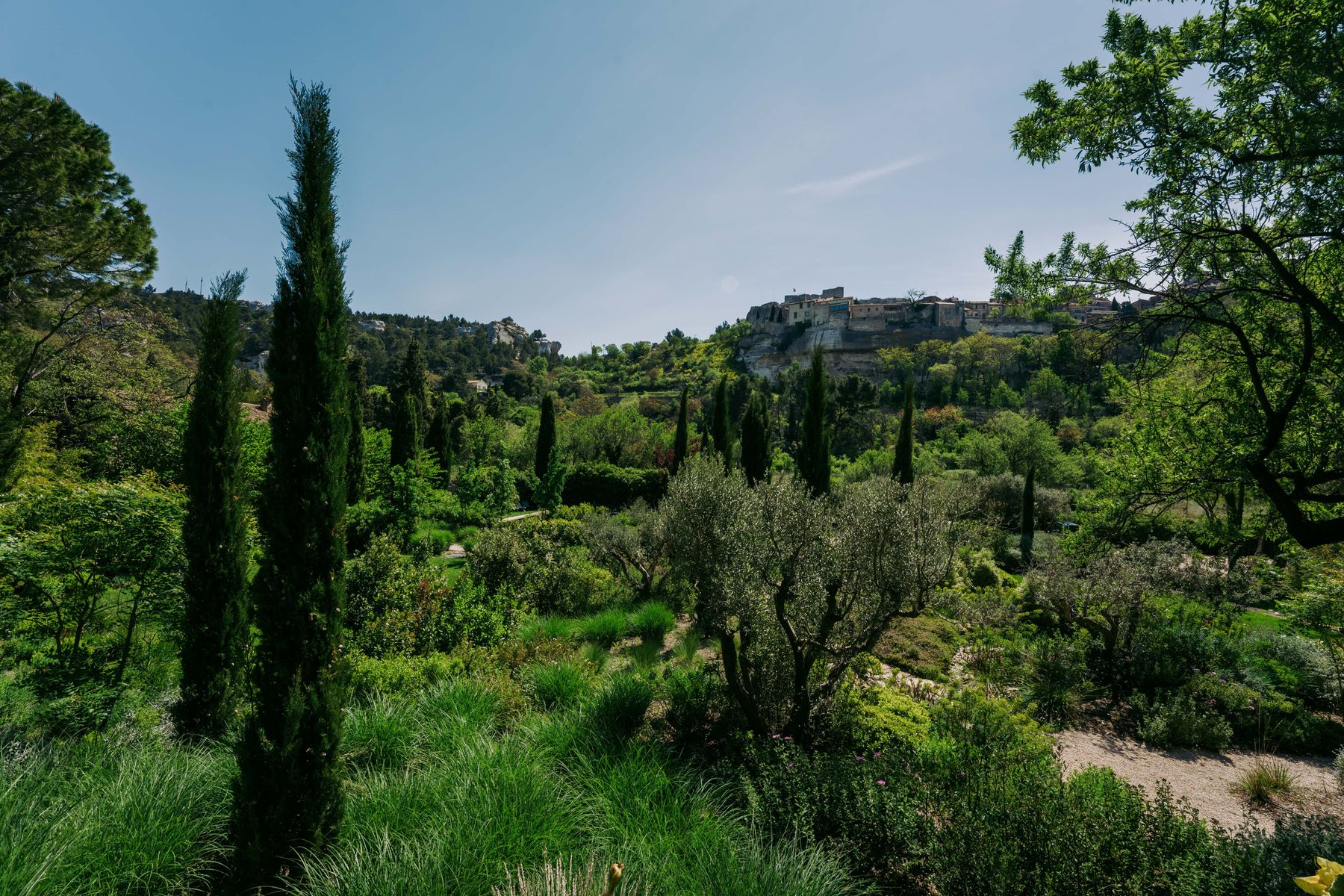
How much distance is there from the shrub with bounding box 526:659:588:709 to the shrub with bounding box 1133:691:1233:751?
291 inches

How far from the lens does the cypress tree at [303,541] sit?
335cm

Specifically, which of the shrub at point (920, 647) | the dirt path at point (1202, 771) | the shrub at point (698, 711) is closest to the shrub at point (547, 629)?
the shrub at point (698, 711)

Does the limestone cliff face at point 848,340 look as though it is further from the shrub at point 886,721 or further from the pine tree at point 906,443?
the shrub at point 886,721

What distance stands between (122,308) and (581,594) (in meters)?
16.1

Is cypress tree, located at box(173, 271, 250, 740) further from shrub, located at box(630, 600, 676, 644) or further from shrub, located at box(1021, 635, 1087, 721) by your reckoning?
shrub, located at box(1021, 635, 1087, 721)

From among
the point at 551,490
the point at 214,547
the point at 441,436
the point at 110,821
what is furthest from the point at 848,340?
the point at 110,821

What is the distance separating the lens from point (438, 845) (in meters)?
3.02

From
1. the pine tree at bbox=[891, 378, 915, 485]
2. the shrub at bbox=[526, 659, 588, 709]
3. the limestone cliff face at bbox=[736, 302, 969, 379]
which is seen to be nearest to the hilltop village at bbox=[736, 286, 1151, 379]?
the limestone cliff face at bbox=[736, 302, 969, 379]

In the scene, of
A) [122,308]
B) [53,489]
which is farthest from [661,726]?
[122,308]

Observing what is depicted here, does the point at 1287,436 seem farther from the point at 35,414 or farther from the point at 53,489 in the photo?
the point at 35,414

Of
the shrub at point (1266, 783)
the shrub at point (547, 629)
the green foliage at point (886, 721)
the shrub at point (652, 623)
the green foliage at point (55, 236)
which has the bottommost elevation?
the shrub at point (1266, 783)

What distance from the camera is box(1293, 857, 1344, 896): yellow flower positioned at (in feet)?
4.26

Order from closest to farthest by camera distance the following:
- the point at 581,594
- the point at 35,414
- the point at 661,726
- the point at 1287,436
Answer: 1. the point at 1287,436
2. the point at 661,726
3. the point at 581,594
4. the point at 35,414

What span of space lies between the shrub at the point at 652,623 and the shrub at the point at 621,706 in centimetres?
314
